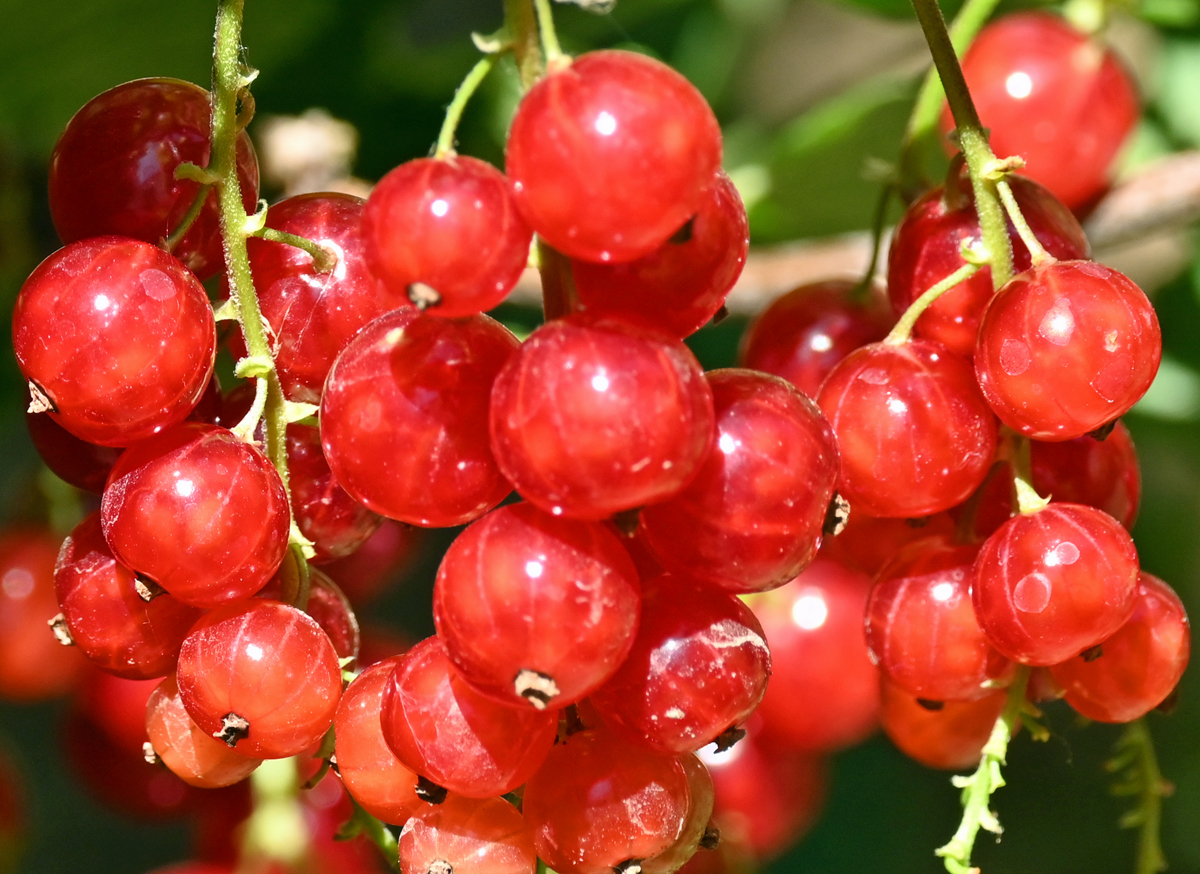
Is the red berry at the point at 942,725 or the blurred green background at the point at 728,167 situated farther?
the blurred green background at the point at 728,167

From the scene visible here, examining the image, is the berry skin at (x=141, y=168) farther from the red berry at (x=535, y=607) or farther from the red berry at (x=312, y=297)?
the red berry at (x=535, y=607)

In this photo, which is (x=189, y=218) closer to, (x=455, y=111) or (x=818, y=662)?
(x=455, y=111)

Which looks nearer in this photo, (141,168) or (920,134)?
(141,168)

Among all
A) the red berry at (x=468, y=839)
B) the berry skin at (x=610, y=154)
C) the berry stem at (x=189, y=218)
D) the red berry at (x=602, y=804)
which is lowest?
the red berry at (x=468, y=839)

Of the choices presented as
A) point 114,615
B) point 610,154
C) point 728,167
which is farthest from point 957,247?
point 728,167

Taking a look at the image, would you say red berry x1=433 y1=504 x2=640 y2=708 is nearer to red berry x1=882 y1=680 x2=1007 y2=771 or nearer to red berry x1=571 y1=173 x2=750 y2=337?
red berry x1=571 y1=173 x2=750 y2=337

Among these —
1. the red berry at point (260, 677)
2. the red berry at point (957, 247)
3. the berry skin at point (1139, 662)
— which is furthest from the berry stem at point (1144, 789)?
the red berry at point (260, 677)

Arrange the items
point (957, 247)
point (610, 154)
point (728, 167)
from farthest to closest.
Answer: point (728, 167) → point (957, 247) → point (610, 154)

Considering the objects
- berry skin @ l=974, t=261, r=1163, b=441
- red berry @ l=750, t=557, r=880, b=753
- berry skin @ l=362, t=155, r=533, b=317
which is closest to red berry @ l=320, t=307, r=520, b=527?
berry skin @ l=362, t=155, r=533, b=317
